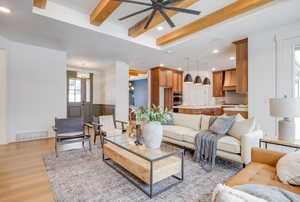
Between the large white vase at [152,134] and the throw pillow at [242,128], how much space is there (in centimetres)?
150

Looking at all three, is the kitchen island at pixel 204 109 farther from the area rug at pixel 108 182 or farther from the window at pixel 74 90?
the window at pixel 74 90

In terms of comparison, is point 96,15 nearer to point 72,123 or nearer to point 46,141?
point 72,123

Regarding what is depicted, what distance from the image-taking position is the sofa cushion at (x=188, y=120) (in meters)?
3.75

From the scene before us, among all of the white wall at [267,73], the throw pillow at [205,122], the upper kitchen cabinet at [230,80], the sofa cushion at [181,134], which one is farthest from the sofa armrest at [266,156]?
the upper kitchen cabinet at [230,80]

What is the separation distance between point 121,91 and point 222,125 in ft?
14.0

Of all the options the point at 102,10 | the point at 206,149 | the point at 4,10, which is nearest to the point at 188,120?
the point at 206,149

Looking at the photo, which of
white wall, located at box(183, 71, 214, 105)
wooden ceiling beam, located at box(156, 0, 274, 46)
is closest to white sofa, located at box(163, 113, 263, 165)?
wooden ceiling beam, located at box(156, 0, 274, 46)

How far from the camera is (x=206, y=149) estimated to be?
2.82 meters

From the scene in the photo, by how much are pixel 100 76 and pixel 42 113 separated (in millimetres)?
3429

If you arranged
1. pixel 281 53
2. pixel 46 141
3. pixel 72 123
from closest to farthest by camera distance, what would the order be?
pixel 281 53
pixel 72 123
pixel 46 141

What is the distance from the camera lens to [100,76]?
754 cm

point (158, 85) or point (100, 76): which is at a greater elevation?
point (100, 76)

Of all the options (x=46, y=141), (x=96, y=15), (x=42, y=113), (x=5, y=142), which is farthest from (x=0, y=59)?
(x=96, y=15)

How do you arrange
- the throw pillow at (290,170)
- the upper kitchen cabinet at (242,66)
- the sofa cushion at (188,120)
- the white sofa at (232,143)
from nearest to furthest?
the throw pillow at (290,170) < the white sofa at (232,143) < the sofa cushion at (188,120) < the upper kitchen cabinet at (242,66)
